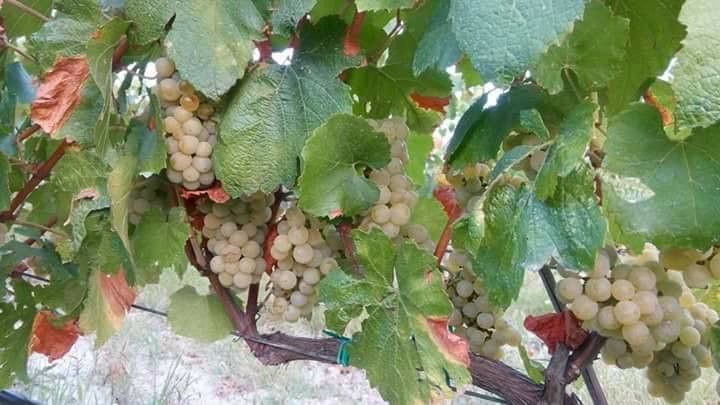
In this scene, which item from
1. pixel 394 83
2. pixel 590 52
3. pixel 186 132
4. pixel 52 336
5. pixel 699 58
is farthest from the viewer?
pixel 52 336

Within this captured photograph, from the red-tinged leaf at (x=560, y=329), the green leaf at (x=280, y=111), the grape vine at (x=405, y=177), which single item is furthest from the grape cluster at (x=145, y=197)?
the red-tinged leaf at (x=560, y=329)

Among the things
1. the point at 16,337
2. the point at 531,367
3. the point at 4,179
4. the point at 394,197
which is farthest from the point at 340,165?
the point at 16,337

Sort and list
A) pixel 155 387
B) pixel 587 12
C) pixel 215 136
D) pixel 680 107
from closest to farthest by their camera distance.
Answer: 1. pixel 680 107
2. pixel 587 12
3. pixel 215 136
4. pixel 155 387

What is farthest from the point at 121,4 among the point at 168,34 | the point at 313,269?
the point at 313,269

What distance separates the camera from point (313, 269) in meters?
0.55

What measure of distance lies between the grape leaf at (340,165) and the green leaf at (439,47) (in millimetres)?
62

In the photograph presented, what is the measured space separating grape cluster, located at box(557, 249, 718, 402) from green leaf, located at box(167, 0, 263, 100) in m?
0.29

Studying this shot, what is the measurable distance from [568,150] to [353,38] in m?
0.24

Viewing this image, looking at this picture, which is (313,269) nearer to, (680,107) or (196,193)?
(196,193)

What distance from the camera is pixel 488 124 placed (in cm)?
52

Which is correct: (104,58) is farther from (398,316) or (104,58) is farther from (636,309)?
(636,309)

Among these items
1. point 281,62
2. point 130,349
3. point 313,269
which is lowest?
point 130,349

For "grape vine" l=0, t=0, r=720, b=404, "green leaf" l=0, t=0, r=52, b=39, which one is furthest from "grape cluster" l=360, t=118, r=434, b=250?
"green leaf" l=0, t=0, r=52, b=39

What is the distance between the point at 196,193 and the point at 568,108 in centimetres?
30
